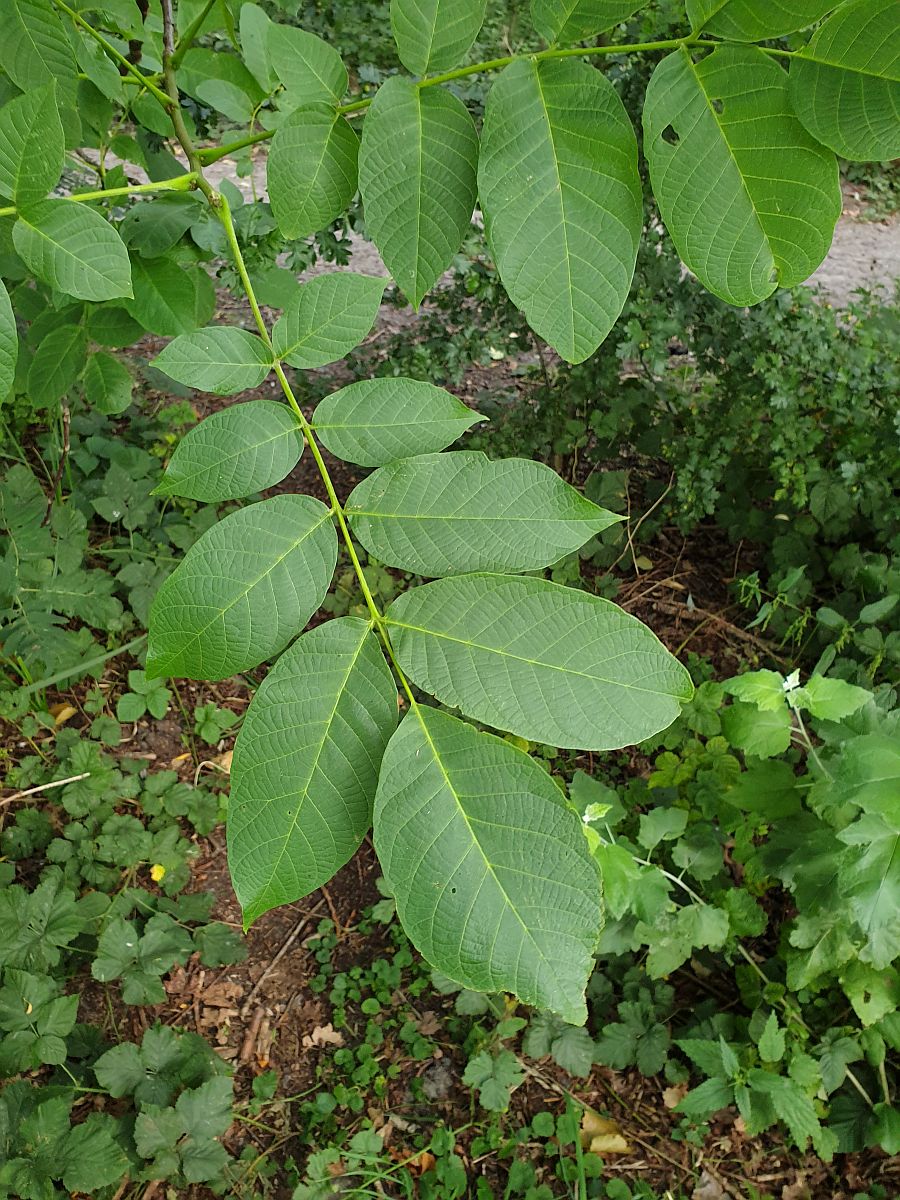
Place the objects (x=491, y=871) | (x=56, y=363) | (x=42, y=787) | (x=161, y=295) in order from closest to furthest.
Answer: (x=491, y=871) → (x=161, y=295) → (x=56, y=363) → (x=42, y=787)

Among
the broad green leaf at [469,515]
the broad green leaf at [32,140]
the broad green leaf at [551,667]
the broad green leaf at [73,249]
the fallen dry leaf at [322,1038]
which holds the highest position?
the broad green leaf at [32,140]

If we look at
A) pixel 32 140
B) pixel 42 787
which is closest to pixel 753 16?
pixel 32 140

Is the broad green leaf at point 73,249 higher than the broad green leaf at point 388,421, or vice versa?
the broad green leaf at point 73,249

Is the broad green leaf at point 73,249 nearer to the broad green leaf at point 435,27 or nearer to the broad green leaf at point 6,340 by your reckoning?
the broad green leaf at point 6,340

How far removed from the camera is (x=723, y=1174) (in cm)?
232

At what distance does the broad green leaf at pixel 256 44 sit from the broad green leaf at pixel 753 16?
0.98 m

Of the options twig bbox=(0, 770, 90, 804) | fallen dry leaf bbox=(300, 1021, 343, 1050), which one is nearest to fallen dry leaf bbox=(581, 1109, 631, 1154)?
fallen dry leaf bbox=(300, 1021, 343, 1050)

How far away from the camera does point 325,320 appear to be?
97 centimetres

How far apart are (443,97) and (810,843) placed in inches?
76.8

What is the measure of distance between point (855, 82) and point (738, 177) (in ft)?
0.38

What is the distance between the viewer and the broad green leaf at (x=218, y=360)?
91 cm

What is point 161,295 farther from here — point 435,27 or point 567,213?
point 567,213

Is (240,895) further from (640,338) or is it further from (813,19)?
(640,338)

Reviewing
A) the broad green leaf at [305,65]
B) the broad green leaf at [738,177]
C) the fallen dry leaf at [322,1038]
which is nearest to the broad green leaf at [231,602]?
the broad green leaf at [738,177]
